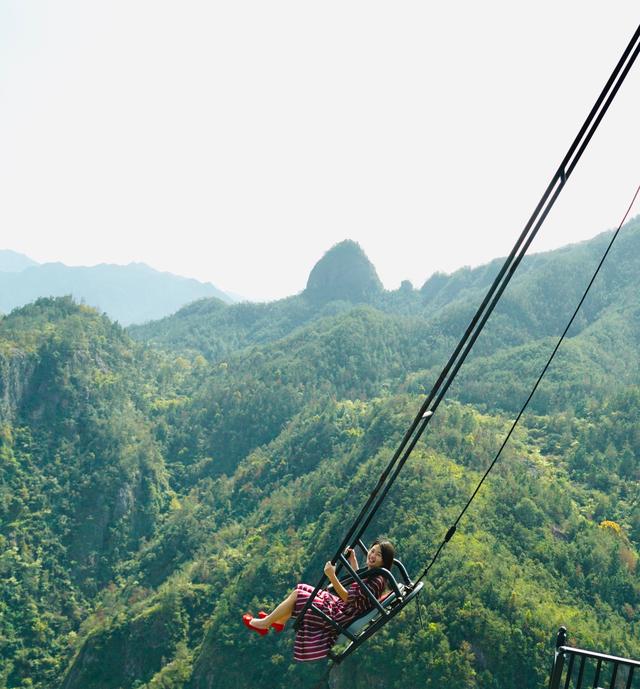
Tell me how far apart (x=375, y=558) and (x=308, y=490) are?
63.6 meters

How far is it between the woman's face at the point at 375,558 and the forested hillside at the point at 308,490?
33.6 m

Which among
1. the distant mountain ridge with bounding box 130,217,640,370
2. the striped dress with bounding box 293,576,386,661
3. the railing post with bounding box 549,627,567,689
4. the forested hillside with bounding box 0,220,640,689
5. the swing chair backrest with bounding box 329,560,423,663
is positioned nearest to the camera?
the railing post with bounding box 549,627,567,689

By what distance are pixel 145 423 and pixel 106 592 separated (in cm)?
3439

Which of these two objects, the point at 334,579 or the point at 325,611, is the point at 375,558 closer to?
the point at 334,579

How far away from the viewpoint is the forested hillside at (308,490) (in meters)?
39.9

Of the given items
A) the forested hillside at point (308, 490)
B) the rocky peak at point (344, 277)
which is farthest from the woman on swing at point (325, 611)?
the rocky peak at point (344, 277)

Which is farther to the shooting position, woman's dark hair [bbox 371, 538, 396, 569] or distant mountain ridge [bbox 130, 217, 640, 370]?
distant mountain ridge [bbox 130, 217, 640, 370]

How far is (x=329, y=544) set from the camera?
2034 inches

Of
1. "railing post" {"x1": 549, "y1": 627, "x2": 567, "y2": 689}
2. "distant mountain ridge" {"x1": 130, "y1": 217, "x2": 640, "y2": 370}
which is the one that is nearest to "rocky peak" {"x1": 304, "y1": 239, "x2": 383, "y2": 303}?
"distant mountain ridge" {"x1": 130, "y1": 217, "x2": 640, "y2": 370}

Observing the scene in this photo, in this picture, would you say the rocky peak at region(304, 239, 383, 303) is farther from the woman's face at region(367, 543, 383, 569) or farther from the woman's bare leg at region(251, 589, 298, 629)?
the woman's bare leg at region(251, 589, 298, 629)

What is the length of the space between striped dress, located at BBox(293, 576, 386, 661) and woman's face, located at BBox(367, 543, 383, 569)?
14cm

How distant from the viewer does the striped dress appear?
6426mm

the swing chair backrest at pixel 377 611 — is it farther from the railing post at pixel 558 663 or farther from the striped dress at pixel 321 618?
the railing post at pixel 558 663

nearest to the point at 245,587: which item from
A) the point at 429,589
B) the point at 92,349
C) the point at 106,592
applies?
the point at 429,589
